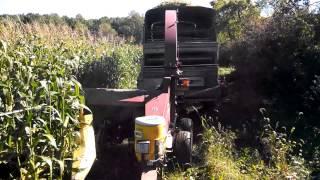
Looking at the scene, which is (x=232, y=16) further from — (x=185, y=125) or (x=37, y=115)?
(x=37, y=115)

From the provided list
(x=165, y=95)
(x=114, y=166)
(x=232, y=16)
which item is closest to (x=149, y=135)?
(x=165, y=95)

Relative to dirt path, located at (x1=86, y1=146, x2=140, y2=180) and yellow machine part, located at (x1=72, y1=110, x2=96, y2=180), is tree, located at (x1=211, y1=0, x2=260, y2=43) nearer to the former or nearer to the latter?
dirt path, located at (x1=86, y1=146, x2=140, y2=180)

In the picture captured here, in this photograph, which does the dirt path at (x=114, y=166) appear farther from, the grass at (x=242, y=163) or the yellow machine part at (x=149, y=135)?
the yellow machine part at (x=149, y=135)

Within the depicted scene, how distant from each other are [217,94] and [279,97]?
76.4 inches

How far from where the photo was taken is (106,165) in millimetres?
6566

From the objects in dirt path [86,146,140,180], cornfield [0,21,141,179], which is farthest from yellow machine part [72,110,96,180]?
dirt path [86,146,140,180]

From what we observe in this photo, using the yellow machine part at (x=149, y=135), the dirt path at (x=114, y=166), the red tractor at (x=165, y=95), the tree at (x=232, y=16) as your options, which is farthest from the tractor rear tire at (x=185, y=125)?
the tree at (x=232, y=16)

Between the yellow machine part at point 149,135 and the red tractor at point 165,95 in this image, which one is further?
the red tractor at point 165,95

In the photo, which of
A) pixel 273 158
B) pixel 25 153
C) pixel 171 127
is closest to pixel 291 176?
pixel 273 158

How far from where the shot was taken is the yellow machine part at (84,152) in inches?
186

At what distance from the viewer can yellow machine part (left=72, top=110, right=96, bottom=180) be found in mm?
4734

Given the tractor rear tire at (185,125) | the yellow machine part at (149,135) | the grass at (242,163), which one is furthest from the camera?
the tractor rear tire at (185,125)

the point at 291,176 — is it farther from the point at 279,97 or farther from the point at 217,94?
the point at 279,97

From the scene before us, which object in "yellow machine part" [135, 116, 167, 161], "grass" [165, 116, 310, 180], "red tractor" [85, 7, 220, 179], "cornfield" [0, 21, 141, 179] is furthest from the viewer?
"grass" [165, 116, 310, 180]
